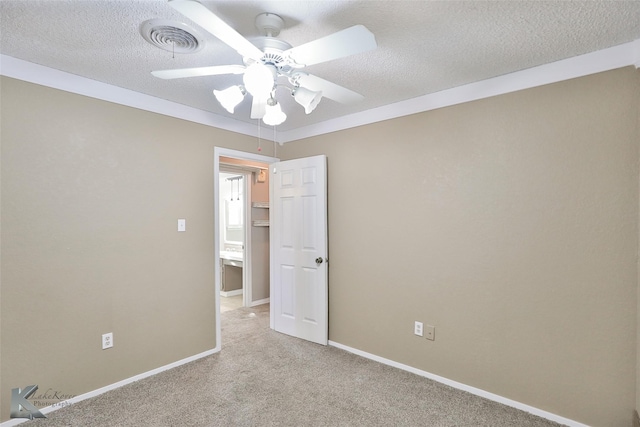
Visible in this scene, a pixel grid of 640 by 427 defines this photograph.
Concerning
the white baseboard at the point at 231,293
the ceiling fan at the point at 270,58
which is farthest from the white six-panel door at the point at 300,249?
the white baseboard at the point at 231,293

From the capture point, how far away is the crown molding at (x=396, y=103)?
6.56 ft

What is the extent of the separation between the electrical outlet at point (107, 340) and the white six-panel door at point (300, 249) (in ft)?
5.48

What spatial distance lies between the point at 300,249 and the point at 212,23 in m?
2.55

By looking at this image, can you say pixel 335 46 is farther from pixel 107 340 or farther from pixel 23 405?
pixel 23 405

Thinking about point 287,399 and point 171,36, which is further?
point 287,399

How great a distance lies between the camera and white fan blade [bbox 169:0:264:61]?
1.15 metres

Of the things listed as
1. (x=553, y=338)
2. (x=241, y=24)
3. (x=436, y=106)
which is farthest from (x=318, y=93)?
(x=553, y=338)

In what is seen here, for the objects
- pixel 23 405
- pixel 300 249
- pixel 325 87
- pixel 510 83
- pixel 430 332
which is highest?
pixel 510 83

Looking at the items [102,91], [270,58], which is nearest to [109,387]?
[102,91]

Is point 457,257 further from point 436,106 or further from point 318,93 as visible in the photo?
point 318,93

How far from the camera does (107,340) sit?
8.23 ft

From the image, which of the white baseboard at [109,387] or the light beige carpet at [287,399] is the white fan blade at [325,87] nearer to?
the light beige carpet at [287,399]

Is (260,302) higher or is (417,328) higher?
(417,328)

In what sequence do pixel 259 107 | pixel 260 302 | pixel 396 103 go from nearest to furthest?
pixel 259 107, pixel 396 103, pixel 260 302
